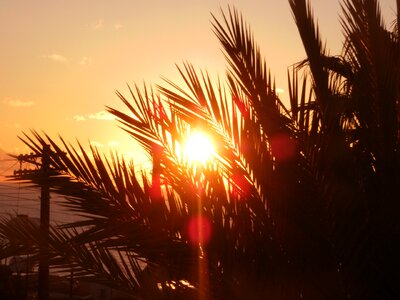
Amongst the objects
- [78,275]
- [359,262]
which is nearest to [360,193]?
[359,262]

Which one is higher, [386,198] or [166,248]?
[386,198]

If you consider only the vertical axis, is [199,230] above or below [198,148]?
below

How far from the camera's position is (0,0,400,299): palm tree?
375 centimetres

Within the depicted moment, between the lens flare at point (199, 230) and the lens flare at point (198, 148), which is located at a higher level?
the lens flare at point (198, 148)

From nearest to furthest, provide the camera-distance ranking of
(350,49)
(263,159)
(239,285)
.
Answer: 1. (239,285)
2. (263,159)
3. (350,49)

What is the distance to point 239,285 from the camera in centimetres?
365

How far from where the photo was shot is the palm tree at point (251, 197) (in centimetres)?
375

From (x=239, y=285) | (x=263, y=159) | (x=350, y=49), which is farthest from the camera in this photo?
(x=350, y=49)

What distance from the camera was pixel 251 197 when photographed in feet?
12.8

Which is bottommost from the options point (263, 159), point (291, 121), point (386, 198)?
point (386, 198)

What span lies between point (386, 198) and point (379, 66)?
830 mm

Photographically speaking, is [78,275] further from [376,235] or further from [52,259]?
[376,235]

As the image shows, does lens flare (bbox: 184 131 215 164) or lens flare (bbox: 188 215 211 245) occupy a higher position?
lens flare (bbox: 184 131 215 164)

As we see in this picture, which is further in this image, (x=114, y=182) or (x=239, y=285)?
(x=114, y=182)
